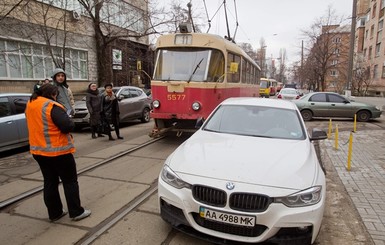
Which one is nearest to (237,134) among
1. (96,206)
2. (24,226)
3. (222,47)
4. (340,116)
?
(96,206)

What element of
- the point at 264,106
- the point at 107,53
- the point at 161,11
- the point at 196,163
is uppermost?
the point at 161,11

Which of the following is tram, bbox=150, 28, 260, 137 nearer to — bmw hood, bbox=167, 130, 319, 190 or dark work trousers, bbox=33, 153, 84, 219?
bmw hood, bbox=167, 130, 319, 190

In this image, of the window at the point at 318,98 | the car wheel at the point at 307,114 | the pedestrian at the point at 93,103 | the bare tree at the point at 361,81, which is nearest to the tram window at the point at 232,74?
the pedestrian at the point at 93,103

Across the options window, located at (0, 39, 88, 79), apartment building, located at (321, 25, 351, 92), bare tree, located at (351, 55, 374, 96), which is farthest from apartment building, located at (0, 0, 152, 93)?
A: bare tree, located at (351, 55, 374, 96)

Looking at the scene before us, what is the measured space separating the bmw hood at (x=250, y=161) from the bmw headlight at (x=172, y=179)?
0.22ft

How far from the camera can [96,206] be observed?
4250 millimetres

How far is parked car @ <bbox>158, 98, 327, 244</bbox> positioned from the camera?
2.80 meters

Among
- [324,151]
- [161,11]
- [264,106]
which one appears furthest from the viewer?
[161,11]

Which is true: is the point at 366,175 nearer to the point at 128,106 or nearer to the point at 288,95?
the point at 128,106

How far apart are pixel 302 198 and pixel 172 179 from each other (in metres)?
1.39

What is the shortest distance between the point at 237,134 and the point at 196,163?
1251 millimetres

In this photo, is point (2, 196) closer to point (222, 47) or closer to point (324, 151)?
point (222, 47)

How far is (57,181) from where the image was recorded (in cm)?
375

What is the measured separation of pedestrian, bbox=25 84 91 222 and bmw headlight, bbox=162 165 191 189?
127 cm
